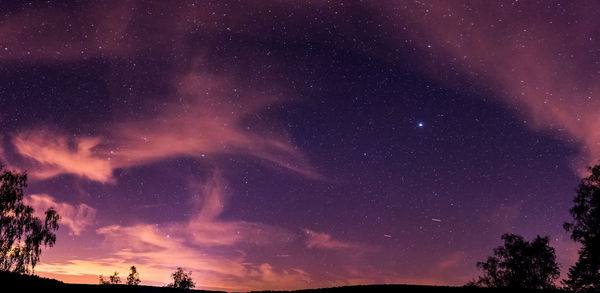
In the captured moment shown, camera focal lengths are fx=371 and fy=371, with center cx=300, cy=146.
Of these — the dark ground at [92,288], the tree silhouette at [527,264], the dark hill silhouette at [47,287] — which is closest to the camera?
the dark hill silhouette at [47,287]

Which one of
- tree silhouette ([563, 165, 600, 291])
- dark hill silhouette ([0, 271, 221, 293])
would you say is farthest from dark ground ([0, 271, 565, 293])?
tree silhouette ([563, 165, 600, 291])

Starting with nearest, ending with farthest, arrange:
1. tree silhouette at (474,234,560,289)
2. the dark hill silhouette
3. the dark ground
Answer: the dark hill silhouette < the dark ground < tree silhouette at (474,234,560,289)

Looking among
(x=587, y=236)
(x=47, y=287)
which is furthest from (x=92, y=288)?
(x=587, y=236)

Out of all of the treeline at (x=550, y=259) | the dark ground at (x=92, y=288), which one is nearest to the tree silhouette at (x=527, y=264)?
the treeline at (x=550, y=259)

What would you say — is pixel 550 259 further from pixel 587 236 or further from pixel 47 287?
pixel 47 287

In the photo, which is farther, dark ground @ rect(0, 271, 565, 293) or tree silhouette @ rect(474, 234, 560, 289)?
tree silhouette @ rect(474, 234, 560, 289)

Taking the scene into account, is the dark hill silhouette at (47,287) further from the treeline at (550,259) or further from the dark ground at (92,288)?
the treeline at (550,259)

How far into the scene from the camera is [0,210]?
4066 centimetres

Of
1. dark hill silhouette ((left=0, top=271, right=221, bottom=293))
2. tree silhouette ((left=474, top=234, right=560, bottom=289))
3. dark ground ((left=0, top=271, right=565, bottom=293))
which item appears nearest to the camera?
dark hill silhouette ((left=0, top=271, right=221, bottom=293))

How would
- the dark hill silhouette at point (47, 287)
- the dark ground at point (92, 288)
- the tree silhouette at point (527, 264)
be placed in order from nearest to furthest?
the dark hill silhouette at point (47, 287)
the dark ground at point (92, 288)
the tree silhouette at point (527, 264)

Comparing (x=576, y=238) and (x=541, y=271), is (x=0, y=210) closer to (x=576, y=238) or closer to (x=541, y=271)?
(x=576, y=238)

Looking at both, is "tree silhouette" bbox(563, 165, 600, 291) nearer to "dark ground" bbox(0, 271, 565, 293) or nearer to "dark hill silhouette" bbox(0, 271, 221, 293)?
"dark ground" bbox(0, 271, 565, 293)

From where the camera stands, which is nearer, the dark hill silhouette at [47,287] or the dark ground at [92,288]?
the dark hill silhouette at [47,287]

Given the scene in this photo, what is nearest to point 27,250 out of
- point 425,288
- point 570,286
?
point 425,288
